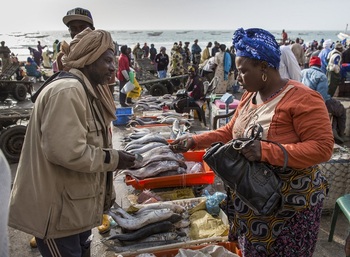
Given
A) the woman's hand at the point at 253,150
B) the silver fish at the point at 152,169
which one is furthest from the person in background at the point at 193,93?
the woman's hand at the point at 253,150

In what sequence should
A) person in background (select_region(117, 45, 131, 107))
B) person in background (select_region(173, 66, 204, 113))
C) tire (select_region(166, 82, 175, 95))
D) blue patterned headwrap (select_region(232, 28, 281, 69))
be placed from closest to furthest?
blue patterned headwrap (select_region(232, 28, 281, 69)), person in background (select_region(173, 66, 204, 113)), person in background (select_region(117, 45, 131, 107)), tire (select_region(166, 82, 175, 95))

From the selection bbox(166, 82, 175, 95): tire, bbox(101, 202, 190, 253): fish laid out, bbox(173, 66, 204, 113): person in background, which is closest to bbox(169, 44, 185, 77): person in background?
bbox(166, 82, 175, 95): tire

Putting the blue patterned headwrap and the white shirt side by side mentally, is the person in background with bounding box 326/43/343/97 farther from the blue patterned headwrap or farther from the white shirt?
the blue patterned headwrap

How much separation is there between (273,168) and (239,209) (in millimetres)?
438

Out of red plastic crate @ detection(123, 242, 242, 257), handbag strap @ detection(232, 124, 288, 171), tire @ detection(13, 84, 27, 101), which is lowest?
tire @ detection(13, 84, 27, 101)

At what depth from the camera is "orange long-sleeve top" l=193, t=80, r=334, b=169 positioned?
192 centimetres

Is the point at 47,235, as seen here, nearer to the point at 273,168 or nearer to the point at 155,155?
the point at 273,168

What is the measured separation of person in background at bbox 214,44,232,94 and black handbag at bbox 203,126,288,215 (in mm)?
11161

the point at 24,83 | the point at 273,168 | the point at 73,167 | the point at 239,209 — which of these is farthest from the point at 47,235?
the point at 24,83

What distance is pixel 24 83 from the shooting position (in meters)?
12.8

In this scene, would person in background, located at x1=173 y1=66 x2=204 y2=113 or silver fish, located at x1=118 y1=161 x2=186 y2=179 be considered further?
person in background, located at x1=173 y1=66 x2=204 y2=113

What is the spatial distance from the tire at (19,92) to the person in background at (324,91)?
→ 10.9 m

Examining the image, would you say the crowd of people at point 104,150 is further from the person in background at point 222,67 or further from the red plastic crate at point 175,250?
the person in background at point 222,67

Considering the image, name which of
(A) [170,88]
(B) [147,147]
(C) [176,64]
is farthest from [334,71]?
(B) [147,147]
